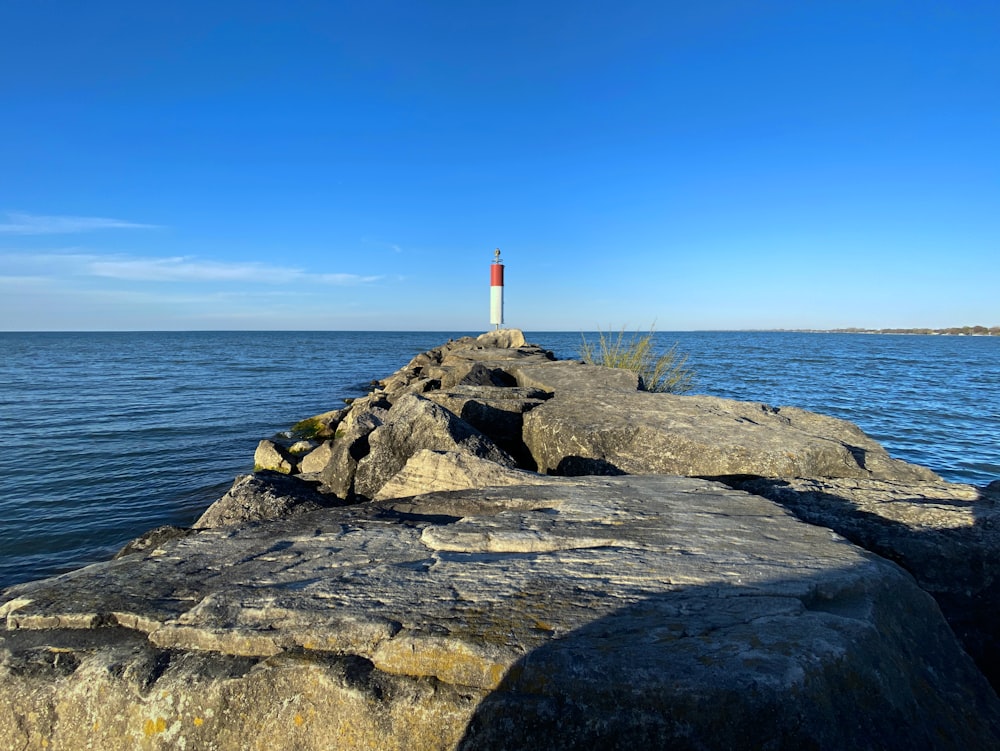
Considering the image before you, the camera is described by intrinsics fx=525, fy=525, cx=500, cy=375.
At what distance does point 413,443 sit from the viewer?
5.46 metres

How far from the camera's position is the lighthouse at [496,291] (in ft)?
79.3

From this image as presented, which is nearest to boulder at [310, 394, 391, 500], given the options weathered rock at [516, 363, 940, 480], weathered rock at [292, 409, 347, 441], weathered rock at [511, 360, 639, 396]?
weathered rock at [516, 363, 940, 480]

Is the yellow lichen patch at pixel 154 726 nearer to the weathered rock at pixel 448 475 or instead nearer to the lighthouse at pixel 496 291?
the weathered rock at pixel 448 475

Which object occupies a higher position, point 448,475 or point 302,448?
point 448,475

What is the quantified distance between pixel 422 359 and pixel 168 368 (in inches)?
784

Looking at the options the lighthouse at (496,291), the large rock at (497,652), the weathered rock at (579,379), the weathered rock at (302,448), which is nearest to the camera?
the large rock at (497,652)

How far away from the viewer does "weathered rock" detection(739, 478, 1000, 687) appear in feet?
12.0

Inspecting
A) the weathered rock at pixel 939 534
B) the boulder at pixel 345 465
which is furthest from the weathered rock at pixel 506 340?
the weathered rock at pixel 939 534

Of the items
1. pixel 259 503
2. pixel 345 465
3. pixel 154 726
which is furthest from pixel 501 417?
pixel 154 726

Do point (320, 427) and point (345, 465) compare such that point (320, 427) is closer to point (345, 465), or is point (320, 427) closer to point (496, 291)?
Result: point (345, 465)

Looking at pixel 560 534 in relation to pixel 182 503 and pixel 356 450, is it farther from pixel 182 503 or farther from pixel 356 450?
pixel 182 503

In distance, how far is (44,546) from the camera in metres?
7.15

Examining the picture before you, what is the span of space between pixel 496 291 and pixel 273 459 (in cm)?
1621

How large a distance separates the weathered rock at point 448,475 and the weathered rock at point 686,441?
4.59ft
